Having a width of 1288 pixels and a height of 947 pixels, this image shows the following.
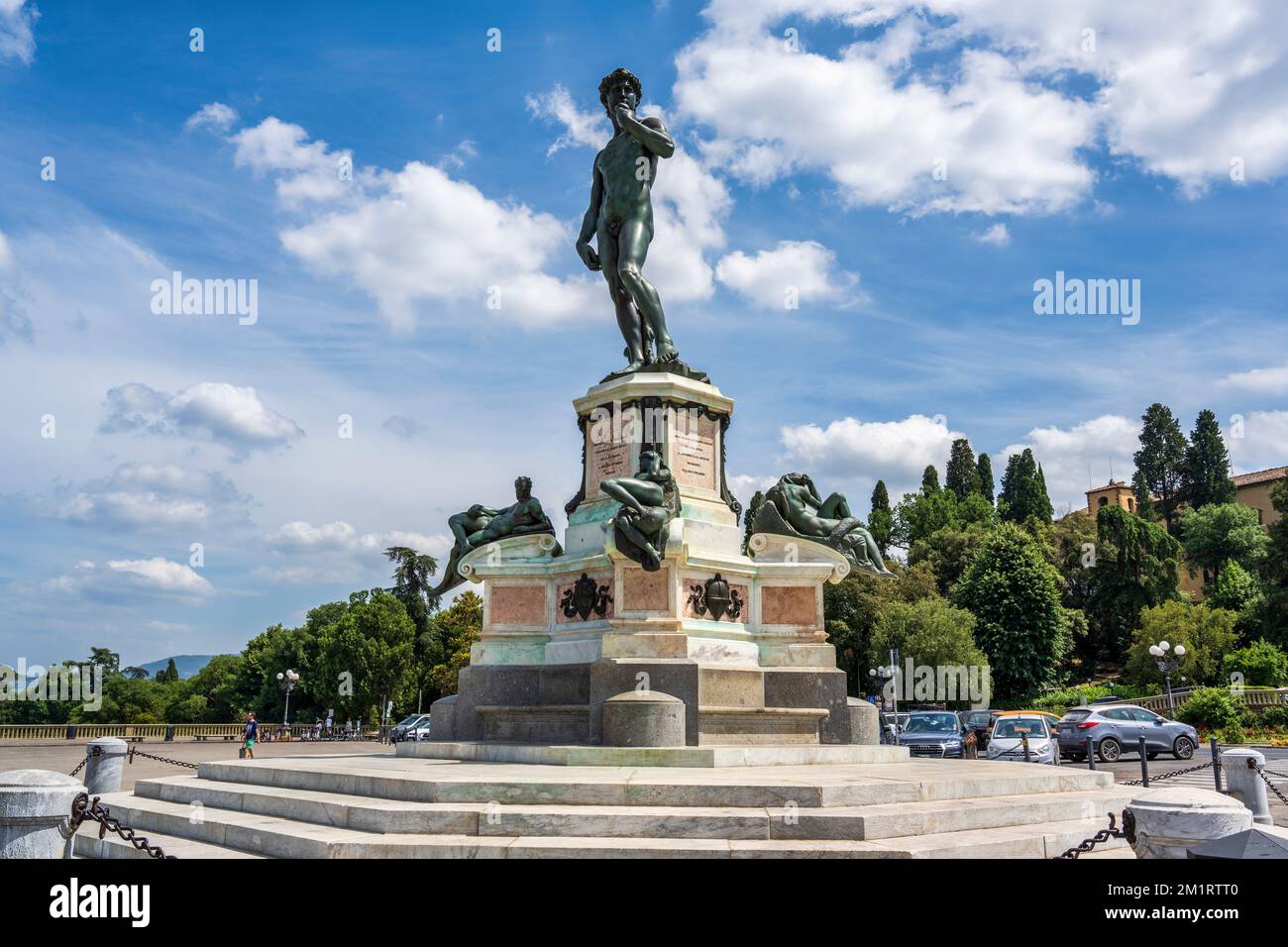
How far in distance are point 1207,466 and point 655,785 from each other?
101445 mm

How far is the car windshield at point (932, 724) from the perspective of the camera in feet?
88.6

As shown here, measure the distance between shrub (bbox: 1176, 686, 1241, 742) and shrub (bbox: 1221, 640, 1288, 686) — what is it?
42.7ft

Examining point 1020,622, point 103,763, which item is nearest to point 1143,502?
point 1020,622

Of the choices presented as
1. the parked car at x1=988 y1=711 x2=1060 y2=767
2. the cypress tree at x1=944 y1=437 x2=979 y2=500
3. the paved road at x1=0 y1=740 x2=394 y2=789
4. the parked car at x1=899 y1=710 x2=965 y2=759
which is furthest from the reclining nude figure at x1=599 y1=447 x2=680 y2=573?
the cypress tree at x1=944 y1=437 x2=979 y2=500

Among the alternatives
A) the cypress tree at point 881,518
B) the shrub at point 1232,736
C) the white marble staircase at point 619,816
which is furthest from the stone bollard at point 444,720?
the cypress tree at point 881,518

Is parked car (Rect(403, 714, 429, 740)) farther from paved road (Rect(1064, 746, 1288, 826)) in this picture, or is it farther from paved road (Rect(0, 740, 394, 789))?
paved road (Rect(1064, 746, 1288, 826))

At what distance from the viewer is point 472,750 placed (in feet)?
36.4

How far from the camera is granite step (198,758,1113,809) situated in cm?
733

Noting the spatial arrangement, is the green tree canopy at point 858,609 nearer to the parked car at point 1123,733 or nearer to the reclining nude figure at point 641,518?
the parked car at point 1123,733

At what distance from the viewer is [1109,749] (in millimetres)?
24000

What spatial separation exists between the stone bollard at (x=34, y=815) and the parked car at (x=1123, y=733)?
23454mm

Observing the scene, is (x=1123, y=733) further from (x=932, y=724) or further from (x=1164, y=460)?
(x=1164, y=460)

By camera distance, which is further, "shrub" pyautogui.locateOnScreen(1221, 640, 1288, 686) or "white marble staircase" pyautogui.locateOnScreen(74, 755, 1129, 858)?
"shrub" pyautogui.locateOnScreen(1221, 640, 1288, 686)

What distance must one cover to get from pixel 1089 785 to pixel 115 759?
11.3m
